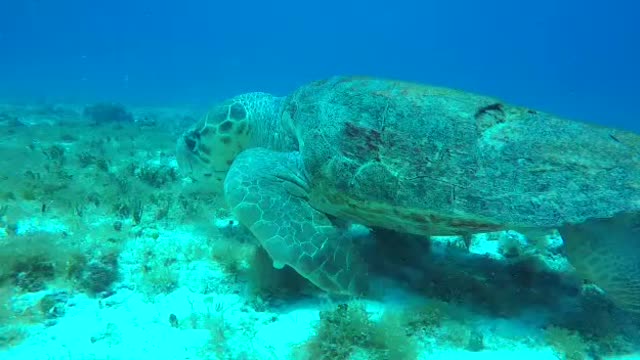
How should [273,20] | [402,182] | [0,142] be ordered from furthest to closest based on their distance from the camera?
[273,20] → [0,142] → [402,182]

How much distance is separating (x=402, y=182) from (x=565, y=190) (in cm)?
138

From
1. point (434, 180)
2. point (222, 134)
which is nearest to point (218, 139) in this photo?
point (222, 134)

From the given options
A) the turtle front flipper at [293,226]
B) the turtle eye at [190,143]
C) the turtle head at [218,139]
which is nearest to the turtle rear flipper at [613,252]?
the turtle front flipper at [293,226]

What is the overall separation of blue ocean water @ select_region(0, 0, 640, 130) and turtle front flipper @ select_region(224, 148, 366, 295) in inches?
3406

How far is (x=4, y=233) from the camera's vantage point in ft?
15.8

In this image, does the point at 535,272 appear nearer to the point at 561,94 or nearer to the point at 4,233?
the point at 4,233

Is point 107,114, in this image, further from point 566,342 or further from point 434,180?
point 566,342

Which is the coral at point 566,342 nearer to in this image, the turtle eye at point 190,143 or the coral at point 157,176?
the turtle eye at point 190,143

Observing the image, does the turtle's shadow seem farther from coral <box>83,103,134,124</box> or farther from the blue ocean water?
the blue ocean water

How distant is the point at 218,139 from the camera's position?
6426 mm

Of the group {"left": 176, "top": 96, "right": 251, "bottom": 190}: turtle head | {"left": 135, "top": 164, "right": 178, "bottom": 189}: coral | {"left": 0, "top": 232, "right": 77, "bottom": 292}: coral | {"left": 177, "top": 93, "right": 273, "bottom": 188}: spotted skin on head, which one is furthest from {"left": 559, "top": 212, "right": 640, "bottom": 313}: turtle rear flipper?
{"left": 135, "top": 164, "right": 178, "bottom": 189}: coral

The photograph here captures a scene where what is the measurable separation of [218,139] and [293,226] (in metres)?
2.96

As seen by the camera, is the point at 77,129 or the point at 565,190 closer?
the point at 565,190

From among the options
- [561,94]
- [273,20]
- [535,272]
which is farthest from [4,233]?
[273,20]
